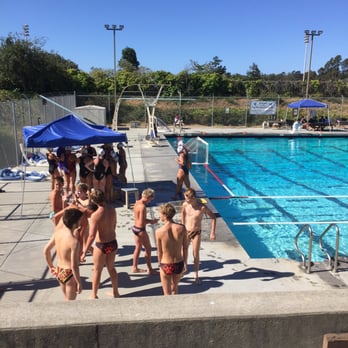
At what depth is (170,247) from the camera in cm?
472

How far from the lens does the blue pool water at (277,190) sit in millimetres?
9828

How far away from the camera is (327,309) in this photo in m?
2.81

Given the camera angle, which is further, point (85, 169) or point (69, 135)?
point (85, 169)

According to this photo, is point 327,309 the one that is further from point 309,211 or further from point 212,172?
point 212,172

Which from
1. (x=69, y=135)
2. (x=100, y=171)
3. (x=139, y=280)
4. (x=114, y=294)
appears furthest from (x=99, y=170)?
(x=114, y=294)

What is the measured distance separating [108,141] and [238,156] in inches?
521

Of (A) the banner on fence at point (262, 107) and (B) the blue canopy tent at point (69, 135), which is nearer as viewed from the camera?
(B) the blue canopy tent at point (69, 135)

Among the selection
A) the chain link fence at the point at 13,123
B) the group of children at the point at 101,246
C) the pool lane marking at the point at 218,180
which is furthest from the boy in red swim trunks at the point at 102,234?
the chain link fence at the point at 13,123

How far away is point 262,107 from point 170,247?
30761mm

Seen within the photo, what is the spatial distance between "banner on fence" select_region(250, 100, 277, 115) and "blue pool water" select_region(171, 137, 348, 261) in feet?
25.9

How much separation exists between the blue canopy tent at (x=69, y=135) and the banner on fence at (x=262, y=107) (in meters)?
24.9

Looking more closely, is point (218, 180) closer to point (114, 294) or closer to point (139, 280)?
point (139, 280)

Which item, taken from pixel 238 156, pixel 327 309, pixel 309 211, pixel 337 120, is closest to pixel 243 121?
pixel 337 120

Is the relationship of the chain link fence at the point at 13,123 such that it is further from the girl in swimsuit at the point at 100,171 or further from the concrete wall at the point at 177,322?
the concrete wall at the point at 177,322
